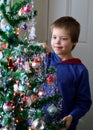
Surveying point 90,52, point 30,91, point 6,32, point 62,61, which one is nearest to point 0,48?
point 6,32

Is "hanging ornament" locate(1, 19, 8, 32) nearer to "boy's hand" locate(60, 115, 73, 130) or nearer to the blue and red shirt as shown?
the blue and red shirt

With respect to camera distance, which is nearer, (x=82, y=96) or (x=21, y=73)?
(x=21, y=73)

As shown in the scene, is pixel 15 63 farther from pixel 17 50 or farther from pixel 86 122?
pixel 86 122

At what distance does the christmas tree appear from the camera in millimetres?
1001

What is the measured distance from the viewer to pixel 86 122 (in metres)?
2.30

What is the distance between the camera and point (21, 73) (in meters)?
1.00

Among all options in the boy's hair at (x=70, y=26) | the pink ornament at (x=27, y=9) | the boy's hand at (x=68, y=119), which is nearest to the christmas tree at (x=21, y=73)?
the pink ornament at (x=27, y=9)

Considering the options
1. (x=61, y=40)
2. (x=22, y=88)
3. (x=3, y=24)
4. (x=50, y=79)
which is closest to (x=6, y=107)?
(x=22, y=88)

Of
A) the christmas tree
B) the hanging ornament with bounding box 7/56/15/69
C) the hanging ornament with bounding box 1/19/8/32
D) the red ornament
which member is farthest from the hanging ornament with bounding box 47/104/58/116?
the hanging ornament with bounding box 1/19/8/32

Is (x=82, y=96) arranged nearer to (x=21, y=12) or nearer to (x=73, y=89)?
(x=73, y=89)

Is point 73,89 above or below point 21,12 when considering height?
below

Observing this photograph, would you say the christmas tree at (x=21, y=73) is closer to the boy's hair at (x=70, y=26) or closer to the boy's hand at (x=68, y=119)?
the boy's hand at (x=68, y=119)

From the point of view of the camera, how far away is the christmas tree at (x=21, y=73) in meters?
1.00

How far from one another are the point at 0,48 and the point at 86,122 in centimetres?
147
